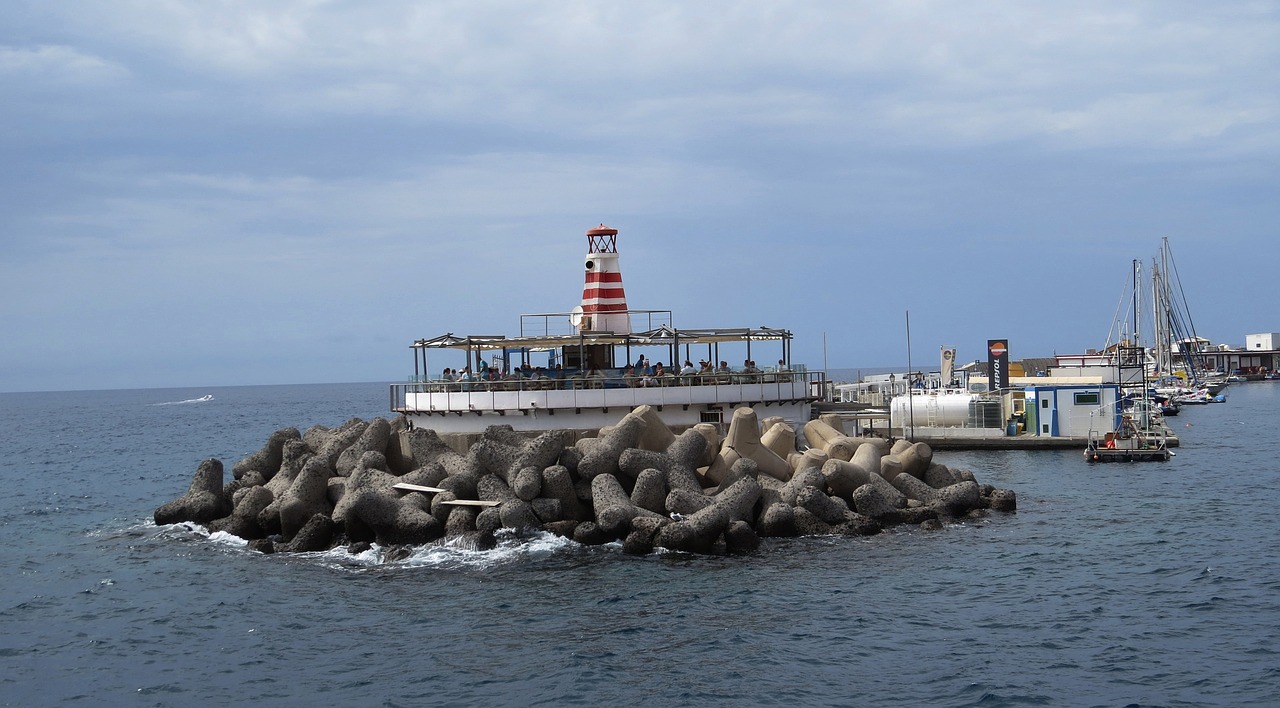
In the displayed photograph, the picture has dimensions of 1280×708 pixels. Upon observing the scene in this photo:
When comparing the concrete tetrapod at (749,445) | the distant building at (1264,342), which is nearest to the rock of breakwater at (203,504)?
the concrete tetrapod at (749,445)

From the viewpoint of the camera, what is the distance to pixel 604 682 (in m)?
16.4

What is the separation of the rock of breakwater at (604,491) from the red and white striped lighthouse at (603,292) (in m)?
6.42

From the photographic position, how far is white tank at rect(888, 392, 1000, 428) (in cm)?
5175

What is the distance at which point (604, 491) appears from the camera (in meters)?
24.6

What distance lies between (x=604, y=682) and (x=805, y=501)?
10.1 meters

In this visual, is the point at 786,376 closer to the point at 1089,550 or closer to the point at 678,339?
the point at 678,339

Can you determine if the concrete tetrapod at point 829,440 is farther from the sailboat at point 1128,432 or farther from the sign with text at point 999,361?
the sign with text at point 999,361

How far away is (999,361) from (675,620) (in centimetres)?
4101

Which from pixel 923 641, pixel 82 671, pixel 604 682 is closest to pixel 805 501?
pixel 923 641

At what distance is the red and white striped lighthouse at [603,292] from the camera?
112 ft

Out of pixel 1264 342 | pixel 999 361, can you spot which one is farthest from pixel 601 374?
pixel 1264 342

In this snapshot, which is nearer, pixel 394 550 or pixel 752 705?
pixel 752 705

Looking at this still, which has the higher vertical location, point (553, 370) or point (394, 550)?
point (553, 370)

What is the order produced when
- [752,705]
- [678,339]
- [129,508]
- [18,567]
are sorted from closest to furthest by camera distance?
[752,705] < [18,567] < [678,339] < [129,508]
